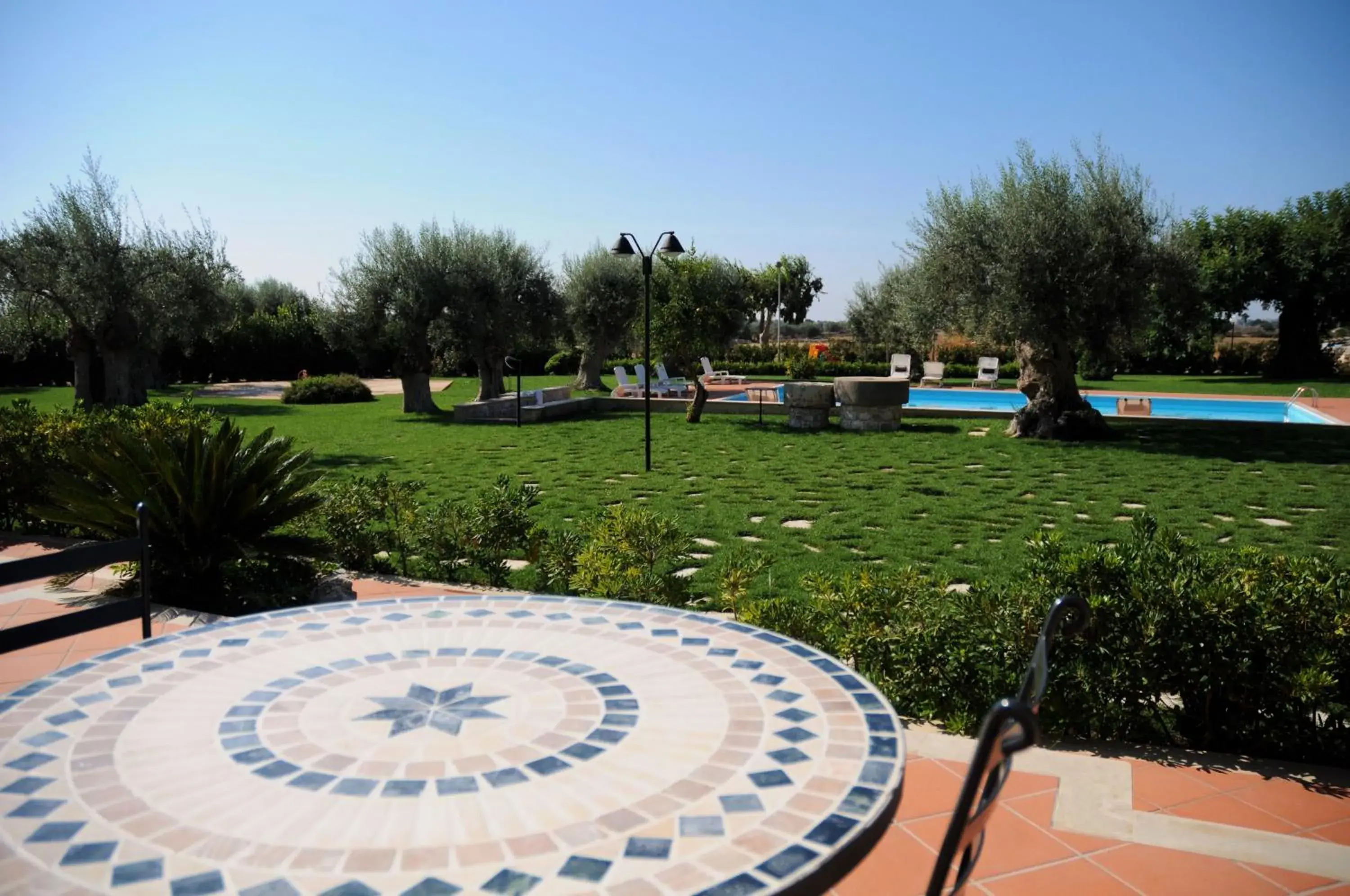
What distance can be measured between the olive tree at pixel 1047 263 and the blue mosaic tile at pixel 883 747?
41.6 ft

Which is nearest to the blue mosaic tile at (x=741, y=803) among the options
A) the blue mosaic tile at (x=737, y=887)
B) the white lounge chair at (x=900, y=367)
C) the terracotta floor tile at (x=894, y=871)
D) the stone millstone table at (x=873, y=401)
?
the blue mosaic tile at (x=737, y=887)

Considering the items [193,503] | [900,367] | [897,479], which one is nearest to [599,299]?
[900,367]

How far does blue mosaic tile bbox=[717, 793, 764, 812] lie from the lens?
59.4 inches

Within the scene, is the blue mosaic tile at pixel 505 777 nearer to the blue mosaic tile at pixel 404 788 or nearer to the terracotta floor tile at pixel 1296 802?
the blue mosaic tile at pixel 404 788

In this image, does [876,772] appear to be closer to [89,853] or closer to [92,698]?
[89,853]

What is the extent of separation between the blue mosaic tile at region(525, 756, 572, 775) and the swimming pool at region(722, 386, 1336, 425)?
16.3m

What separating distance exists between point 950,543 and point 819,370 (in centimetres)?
2384

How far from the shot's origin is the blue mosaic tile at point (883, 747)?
A: 1720 mm

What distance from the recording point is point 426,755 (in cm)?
172

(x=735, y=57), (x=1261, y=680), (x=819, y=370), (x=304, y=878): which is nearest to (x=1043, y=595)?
(x=1261, y=680)

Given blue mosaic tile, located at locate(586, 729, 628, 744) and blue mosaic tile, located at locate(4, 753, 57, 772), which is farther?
blue mosaic tile, located at locate(586, 729, 628, 744)

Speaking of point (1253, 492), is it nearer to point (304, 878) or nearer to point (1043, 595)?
point (1043, 595)

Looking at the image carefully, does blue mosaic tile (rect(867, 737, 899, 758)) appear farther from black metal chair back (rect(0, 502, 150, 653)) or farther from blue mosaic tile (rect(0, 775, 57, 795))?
black metal chair back (rect(0, 502, 150, 653))

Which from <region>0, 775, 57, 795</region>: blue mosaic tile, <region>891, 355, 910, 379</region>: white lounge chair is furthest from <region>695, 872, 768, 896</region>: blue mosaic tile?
<region>891, 355, 910, 379</region>: white lounge chair
